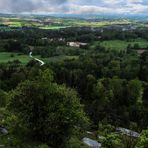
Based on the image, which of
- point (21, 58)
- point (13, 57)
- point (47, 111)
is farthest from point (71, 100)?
point (13, 57)

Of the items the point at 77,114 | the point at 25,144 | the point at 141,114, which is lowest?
the point at 141,114

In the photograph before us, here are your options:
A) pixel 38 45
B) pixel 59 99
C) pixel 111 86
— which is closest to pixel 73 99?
pixel 59 99

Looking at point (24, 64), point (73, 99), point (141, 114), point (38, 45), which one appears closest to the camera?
point (73, 99)

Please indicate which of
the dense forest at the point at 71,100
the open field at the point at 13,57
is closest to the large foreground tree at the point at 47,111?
the dense forest at the point at 71,100

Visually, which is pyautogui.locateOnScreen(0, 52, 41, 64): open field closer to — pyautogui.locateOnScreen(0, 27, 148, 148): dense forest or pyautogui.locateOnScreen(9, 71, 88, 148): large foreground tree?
pyautogui.locateOnScreen(0, 27, 148, 148): dense forest

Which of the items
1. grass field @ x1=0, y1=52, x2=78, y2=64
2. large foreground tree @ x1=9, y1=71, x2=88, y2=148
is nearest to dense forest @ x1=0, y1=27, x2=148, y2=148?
large foreground tree @ x1=9, y1=71, x2=88, y2=148

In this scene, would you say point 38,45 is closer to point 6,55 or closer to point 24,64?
point 6,55

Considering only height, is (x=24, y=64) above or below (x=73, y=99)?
below

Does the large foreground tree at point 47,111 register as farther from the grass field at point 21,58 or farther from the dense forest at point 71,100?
the grass field at point 21,58

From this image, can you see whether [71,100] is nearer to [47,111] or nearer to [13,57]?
[47,111]
